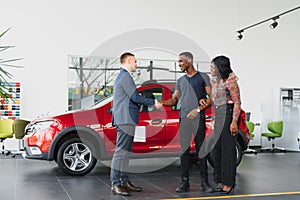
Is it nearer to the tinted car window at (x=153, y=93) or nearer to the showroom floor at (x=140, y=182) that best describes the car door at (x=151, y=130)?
the tinted car window at (x=153, y=93)

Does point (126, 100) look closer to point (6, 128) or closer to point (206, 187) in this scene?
point (206, 187)

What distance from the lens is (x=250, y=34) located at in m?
11.8

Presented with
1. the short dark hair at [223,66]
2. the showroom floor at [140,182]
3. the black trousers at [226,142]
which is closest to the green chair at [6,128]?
the showroom floor at [140,182]

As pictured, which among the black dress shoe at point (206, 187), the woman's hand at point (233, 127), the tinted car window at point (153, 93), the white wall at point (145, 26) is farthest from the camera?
the white wall at point (145, 26)

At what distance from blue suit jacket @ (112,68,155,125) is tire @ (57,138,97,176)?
157cm

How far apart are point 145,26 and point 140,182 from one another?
608 cm

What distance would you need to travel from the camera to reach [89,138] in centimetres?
612

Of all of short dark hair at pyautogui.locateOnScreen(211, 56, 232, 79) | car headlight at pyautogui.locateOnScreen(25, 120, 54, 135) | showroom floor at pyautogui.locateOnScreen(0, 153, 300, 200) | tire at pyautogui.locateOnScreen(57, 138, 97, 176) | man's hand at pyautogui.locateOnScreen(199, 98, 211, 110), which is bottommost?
showroom floor at pyautogui.locateOnScreen(0, 153, 300, 200)

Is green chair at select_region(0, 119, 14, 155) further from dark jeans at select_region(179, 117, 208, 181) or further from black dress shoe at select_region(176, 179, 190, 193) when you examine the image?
dark jeans at select_region(179, 117, 208, 181)

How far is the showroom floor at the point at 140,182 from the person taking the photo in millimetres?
4699

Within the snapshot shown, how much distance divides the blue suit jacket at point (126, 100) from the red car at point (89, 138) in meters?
1.24

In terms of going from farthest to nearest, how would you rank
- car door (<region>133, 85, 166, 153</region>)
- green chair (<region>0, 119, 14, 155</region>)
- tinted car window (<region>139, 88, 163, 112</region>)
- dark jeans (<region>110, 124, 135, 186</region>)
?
green chair (<region>0, 119, 14, 155</region>) → tinted car window (<region>139, 88, 163, 112</region>) → car door (<region>133, 85, 166, 153</region>) → dark jeans (<region>110, 124, 135, 186</region>)

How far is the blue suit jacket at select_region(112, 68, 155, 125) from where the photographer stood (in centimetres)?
462

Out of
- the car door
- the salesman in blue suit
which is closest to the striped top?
the salesman in blue suit
